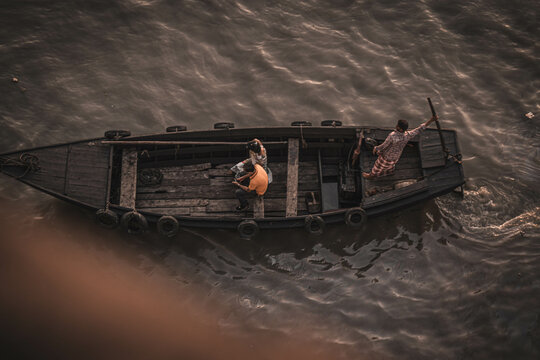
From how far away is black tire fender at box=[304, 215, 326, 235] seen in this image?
8771 mm

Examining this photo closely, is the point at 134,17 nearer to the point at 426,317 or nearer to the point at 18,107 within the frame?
the point at 18,107

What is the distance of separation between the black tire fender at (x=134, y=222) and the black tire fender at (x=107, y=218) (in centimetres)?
19

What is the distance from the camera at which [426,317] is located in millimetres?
8883

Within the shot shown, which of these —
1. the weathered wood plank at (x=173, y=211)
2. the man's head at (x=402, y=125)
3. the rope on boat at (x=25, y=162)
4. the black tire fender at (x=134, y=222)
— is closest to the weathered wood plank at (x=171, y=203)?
the weathered wood plank at (x=173, y=211)

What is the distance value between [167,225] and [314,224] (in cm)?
348

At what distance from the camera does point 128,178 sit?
9180 millimetres

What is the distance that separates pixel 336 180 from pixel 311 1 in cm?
733

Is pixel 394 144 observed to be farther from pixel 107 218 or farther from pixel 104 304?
pixel 104 304

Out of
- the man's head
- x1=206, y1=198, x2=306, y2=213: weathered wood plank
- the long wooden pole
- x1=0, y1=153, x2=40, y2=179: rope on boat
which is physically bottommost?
x1=206, y1=198, x2=306, y2=213: weathered wood plank

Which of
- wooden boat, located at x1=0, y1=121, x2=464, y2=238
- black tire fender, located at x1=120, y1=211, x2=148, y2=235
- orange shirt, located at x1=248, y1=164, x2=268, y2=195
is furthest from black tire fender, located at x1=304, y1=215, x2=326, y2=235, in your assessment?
black tire fender, located at x1=120, y1=211, x2=148, y2=235

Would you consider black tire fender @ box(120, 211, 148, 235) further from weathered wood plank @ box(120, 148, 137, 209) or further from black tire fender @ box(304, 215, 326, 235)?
black tire fender @ box(304, 215, 326, 235)

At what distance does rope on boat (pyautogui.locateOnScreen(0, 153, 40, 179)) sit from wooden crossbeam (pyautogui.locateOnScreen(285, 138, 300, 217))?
5880 millimetres

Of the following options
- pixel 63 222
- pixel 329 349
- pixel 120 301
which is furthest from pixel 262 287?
pixel 63 222

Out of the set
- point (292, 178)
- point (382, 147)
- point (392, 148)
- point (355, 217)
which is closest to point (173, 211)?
point (292, 178)
